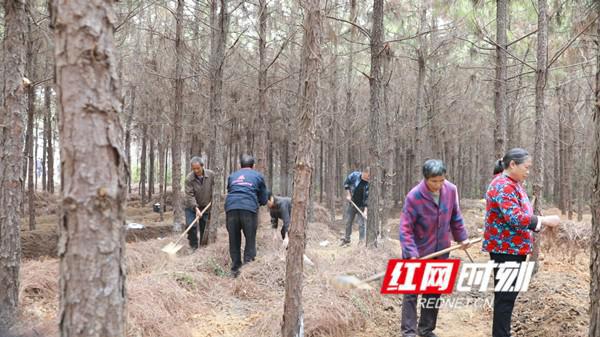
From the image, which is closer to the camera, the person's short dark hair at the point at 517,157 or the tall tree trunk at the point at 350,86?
the person's short dark hair at the point at 517,157

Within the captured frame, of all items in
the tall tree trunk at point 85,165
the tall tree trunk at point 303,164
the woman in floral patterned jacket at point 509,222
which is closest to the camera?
the tall tree trunk at point 85,165

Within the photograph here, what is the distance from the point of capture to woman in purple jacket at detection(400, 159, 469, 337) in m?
3.75

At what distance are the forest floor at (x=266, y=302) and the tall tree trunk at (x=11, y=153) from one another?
0.34 meters

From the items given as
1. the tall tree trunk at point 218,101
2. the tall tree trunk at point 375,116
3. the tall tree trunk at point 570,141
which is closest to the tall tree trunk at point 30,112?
the tall tree trunk at point 218,101

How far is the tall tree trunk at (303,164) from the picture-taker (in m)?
3.69

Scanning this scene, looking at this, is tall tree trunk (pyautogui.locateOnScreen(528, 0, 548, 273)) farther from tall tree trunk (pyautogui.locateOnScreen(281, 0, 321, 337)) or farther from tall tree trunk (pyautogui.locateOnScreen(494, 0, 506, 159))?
tall tree trunk (pyautogui.locateOnScreen(281, 0, 321, 337))

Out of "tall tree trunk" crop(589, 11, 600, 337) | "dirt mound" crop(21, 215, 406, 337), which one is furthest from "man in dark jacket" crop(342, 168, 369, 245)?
"tall tree trunk" crop(589, 11, 600, 337)

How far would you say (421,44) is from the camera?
11.0m

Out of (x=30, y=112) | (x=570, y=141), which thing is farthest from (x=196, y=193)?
(x=570, y=141)

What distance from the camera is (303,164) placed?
3.68 m

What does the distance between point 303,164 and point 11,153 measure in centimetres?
248

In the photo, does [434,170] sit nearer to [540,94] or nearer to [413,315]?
[413,315]

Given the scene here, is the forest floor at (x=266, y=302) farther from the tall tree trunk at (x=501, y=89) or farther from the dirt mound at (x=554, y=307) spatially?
the tall tree trunk at (x=501, y=89)

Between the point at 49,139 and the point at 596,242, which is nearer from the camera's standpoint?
the point at 596,242
